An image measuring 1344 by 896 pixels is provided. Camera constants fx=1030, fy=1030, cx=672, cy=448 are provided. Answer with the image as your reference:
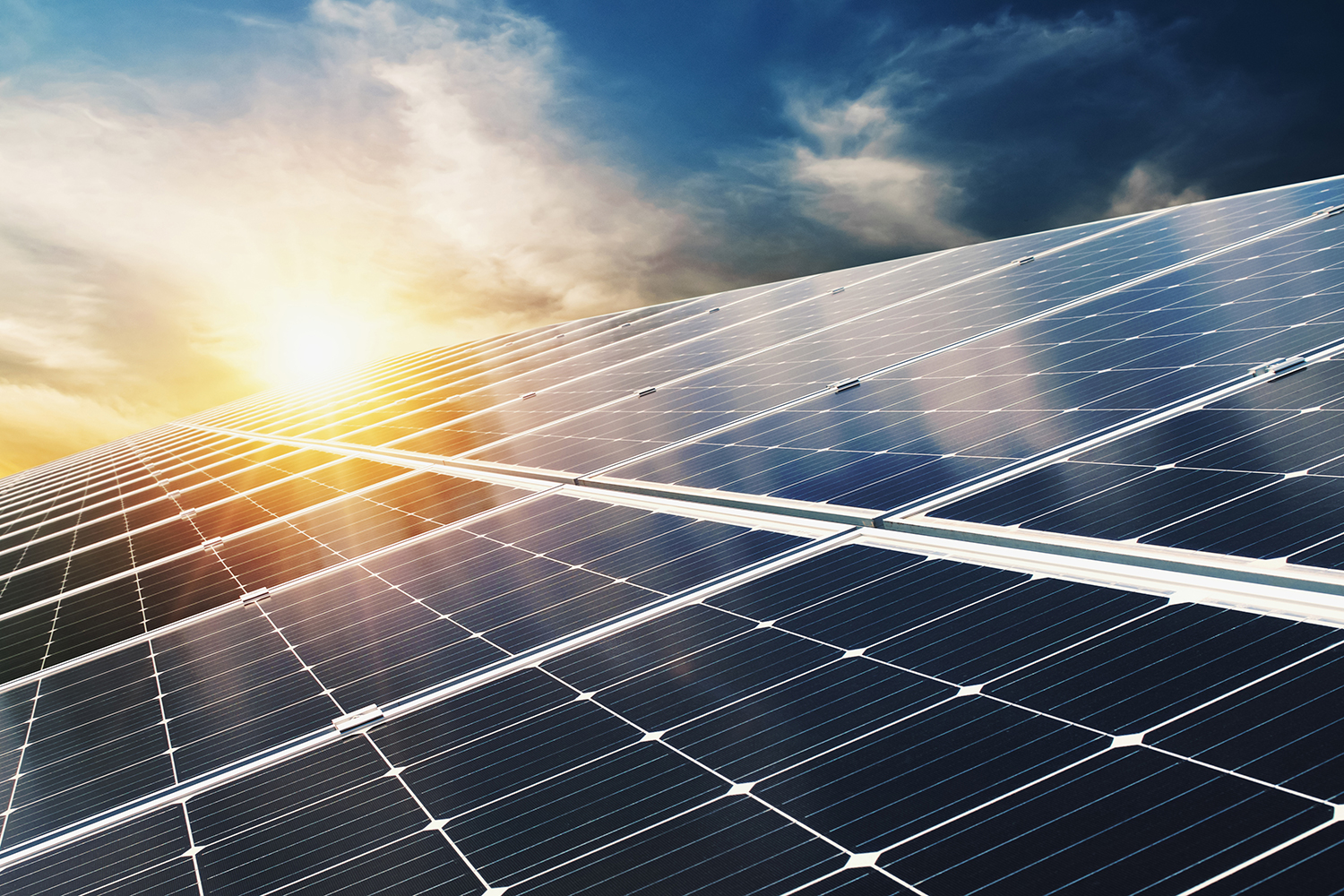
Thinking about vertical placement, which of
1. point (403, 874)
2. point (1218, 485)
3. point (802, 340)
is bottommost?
point (403, 874)

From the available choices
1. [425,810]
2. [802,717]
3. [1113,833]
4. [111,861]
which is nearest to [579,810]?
[425,810]

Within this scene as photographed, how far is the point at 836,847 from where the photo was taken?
4805 mm

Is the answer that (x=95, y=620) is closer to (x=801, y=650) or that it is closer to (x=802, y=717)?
(x=801, y=650)

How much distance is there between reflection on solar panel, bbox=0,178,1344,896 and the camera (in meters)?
4.73

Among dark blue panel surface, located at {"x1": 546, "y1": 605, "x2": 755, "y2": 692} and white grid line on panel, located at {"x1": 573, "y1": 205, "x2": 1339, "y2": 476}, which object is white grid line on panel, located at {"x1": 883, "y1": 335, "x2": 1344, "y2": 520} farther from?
white grid line on panel, located at {"x1": 573, "y1": 205, "x2": 1339, "y2": 476}

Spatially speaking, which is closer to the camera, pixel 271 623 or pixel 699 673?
pixel 699 673

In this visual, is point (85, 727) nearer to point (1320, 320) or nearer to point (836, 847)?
point (836, 847)

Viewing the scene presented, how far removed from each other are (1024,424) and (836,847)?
23.7 ft

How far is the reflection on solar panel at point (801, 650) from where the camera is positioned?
4.73 meters

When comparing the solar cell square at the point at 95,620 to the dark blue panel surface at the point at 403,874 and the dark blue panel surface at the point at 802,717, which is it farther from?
the dark blue panel surface at the point at 802,717

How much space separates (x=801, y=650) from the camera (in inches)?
279

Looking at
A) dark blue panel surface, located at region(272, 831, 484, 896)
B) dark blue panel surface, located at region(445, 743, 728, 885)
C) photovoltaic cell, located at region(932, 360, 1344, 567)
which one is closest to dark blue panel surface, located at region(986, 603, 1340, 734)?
photovoltaic cell, located at region(932, 360, 1344, 567)

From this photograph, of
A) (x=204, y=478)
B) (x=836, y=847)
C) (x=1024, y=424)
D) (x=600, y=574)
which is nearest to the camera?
(x=836, y=847)

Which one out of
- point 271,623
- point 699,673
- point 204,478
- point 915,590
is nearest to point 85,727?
point 271,623
